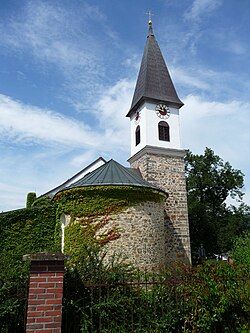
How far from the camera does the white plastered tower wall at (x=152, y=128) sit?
20572 mm

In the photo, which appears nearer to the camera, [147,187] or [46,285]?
[46,285]

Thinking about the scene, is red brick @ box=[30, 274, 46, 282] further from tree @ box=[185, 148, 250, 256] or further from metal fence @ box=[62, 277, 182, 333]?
tree @ box=[185, 148, 250, 256]

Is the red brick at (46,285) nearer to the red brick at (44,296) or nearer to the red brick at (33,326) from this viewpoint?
the red brick at (44,296)

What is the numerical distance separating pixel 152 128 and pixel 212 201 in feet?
52.6

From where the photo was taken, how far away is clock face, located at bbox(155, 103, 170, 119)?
70.3ft

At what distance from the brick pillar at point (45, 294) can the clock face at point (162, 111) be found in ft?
56.8

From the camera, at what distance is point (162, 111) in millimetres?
21547

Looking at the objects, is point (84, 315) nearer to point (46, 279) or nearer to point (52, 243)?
point (46, 279)

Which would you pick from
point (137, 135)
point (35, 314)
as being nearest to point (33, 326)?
point (35, 314)

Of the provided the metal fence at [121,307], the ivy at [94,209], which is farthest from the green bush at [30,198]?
the metal fence at [121,307]

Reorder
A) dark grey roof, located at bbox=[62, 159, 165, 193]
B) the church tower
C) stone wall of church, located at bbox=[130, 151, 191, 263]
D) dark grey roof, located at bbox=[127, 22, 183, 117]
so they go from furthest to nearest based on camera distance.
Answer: dark grey roof, located at bbox=[127, 22, 183, 117] < the church tower < stone wall of church, located at bbox=[130, 151, 191, 263] < dark grey roof, located at bbox=[62, 159, 165, 193]

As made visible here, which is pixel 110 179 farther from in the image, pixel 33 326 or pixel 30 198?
pixel 30 198

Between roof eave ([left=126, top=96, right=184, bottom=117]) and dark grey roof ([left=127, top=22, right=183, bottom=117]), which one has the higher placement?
dark grey roof ([left=127, top=22, right=183, bottom=117])

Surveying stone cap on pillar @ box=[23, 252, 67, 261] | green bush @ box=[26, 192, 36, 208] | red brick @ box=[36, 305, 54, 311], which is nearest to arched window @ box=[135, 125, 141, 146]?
green bush @ box=[26, 192, 36, 208]
